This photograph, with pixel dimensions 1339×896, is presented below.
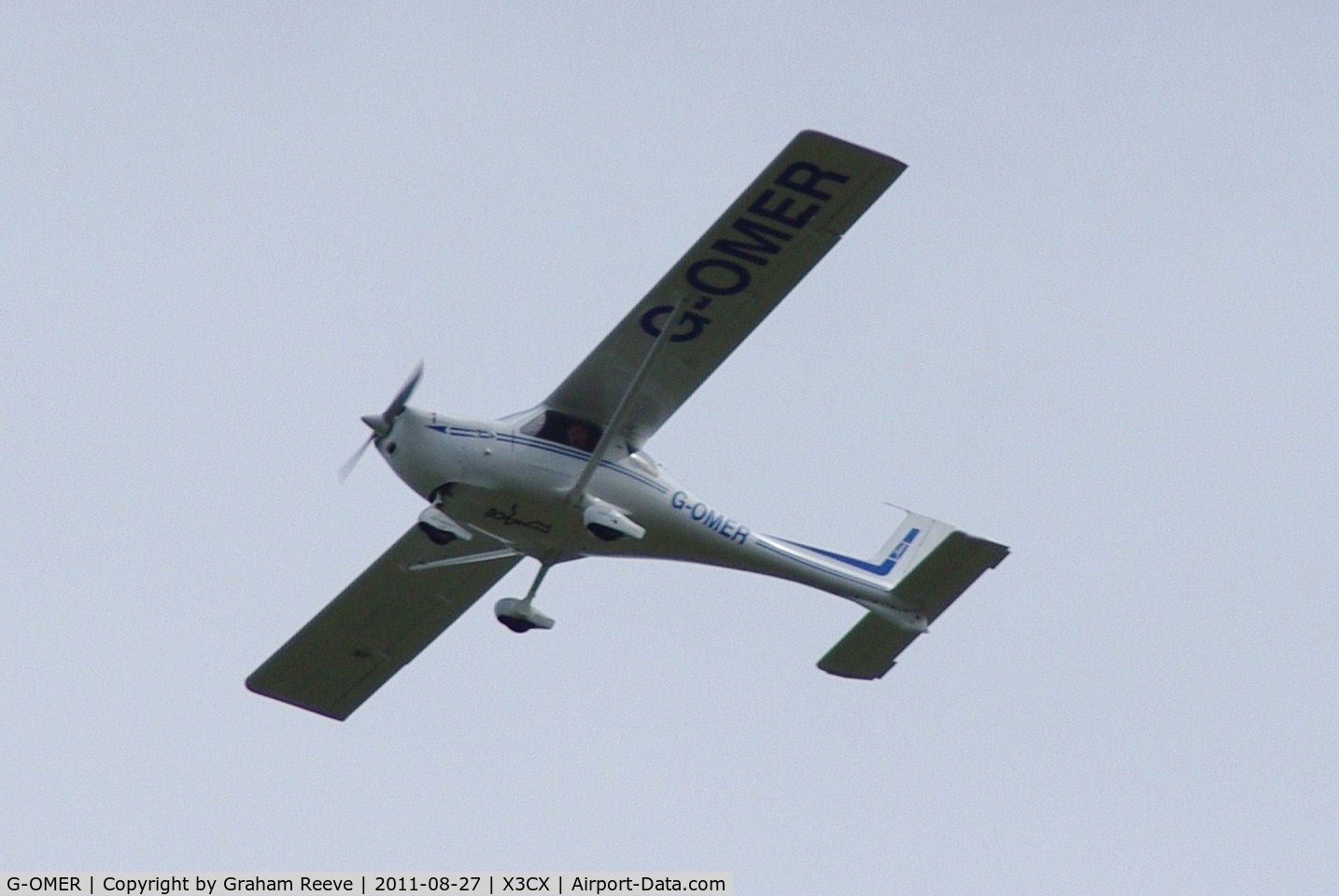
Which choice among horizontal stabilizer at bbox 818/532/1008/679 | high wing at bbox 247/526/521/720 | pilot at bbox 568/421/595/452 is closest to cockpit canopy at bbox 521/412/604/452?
pilot at bbox 568/421/595/452

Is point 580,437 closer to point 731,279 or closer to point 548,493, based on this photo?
point 548,493

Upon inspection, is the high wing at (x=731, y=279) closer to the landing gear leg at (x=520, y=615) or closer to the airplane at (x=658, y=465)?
the airplane at (x=658, y=465)

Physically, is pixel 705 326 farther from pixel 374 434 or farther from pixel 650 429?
pixel 374 434

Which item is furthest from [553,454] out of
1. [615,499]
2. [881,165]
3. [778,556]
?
[881,165]

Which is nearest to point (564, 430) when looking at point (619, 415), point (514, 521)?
point (619, 415)

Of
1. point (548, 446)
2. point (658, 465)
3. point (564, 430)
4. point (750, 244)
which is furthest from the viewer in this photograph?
point (658, 465)

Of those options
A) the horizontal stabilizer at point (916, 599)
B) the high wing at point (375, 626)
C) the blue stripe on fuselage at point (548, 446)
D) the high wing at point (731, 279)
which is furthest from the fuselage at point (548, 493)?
the high wing at point (375, 626)

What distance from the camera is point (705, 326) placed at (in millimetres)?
23594

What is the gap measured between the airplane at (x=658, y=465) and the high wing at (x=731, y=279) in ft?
0.04

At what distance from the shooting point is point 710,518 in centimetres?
2414

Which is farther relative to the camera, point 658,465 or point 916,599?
point 916,599

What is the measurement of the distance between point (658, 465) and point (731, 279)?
207 centimetres

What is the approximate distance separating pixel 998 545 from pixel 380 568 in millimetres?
6311

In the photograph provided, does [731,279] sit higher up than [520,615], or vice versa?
[731,279]
